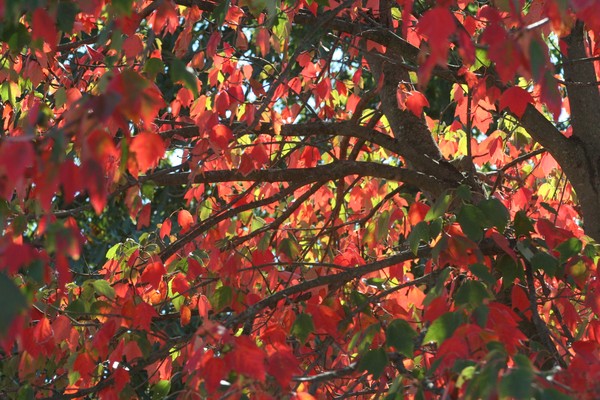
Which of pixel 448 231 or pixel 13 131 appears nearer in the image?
pixel 448 231

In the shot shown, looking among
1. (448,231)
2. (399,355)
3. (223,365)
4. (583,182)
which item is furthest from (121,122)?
(583,182)

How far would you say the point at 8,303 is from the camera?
187 centimetres

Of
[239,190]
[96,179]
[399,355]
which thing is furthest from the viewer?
[239,190]

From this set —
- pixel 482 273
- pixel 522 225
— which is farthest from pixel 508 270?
pixel 482 273

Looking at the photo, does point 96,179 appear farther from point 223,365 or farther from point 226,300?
point 226,300

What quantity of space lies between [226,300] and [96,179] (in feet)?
5.07

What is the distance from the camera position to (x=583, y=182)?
151 inches

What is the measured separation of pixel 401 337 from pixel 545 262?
0.71 m

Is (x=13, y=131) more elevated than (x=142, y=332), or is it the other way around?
(x=13, y=131)

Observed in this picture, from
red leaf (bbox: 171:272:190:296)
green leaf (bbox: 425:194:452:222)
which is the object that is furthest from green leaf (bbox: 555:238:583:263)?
red leaf (bbox: 171:272:190:296)

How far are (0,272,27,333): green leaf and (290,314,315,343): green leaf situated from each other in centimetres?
130

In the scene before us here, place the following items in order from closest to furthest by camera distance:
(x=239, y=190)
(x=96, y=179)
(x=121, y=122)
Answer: (x=96, y=179), (x=121, y=122), (x=239, y=190)

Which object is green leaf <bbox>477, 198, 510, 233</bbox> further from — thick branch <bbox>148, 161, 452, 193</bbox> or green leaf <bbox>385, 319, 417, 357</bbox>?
thick branch <bbox>148, 161, 452, 193</bbox>

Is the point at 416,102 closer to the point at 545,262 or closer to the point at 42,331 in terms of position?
the point at 545,262
